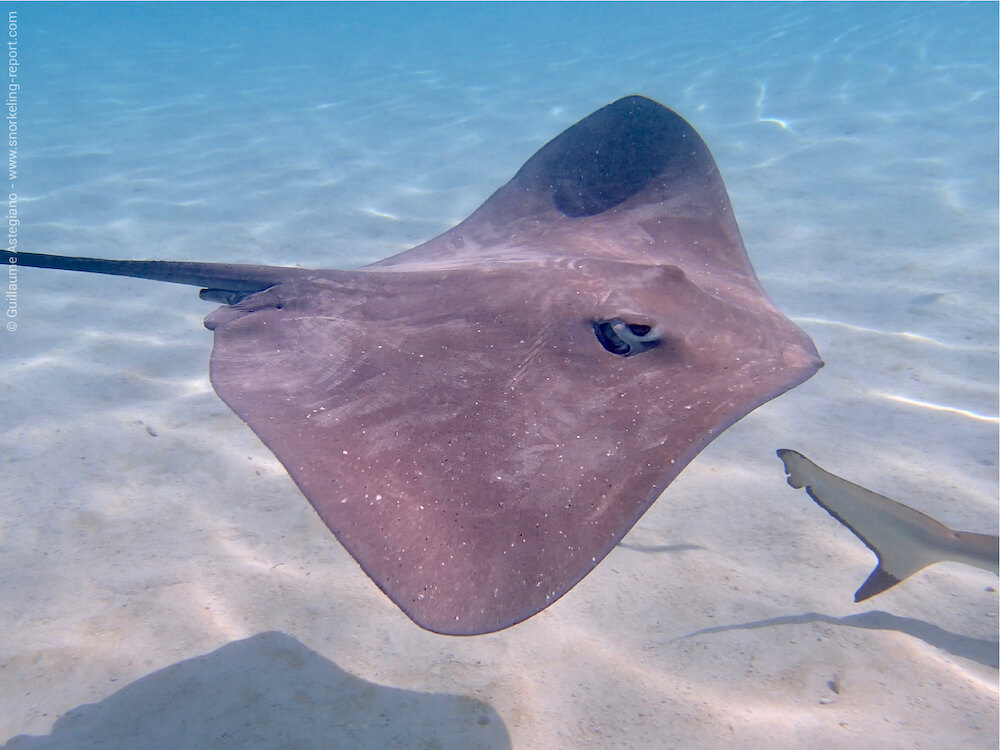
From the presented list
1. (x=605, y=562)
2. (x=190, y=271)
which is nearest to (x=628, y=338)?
(x=605, y=562)

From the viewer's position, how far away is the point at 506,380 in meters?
2.91

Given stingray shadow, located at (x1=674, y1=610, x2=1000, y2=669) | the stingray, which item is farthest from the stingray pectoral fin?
the stingray

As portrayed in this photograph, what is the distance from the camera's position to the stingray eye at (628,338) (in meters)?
3.06

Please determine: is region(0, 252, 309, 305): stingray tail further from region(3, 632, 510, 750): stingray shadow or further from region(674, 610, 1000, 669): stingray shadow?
region(674, 610, 1000, 669): stingray shadow

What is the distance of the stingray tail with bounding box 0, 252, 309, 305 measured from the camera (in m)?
3.54

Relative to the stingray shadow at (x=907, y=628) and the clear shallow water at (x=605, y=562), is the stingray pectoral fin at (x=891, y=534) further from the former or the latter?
the clear shallow water at (x=605, y=562)

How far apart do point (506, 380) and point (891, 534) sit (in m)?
2.28

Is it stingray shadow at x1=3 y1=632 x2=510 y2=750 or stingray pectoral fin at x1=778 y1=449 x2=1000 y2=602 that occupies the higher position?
stingray pectoral fin at x1=778 y1=449 x2=1000 y2=602

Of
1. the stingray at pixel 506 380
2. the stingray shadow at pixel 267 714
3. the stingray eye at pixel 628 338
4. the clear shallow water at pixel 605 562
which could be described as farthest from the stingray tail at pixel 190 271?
the stingray shadow at pixel 267 714

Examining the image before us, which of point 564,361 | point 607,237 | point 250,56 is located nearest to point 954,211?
point 607,237

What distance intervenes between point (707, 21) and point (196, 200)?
1232 inches

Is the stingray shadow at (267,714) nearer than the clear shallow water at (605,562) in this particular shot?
Yes

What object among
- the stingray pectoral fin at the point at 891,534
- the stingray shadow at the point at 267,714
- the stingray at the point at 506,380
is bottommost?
the stingray shadow at the point at 267,714

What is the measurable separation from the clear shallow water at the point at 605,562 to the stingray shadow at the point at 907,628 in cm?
2
